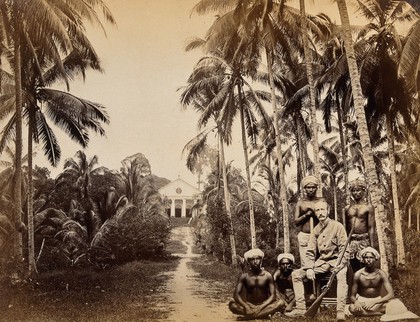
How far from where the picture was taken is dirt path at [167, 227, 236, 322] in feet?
19.7

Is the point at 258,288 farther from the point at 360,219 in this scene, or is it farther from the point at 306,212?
the point at 360,219

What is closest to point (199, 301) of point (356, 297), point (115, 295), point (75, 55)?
point (115, 295)

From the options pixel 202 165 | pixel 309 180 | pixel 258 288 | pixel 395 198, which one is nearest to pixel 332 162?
pixel 395 198

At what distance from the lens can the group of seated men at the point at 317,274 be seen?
19.9 feet

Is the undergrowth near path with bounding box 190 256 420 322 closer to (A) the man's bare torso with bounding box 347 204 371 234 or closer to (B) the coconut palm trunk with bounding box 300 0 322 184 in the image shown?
(A) the man's bare torso with bounding box 347 204 371 234

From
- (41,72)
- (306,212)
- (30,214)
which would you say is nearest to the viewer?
(306,212)

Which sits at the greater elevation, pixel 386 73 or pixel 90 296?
pixel 386 73

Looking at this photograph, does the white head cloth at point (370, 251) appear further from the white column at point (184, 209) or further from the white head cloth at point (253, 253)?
the white column at point (184, 209)

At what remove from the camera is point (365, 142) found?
648 cm

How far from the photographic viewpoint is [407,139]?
6945 mm

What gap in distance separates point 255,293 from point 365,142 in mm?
2286

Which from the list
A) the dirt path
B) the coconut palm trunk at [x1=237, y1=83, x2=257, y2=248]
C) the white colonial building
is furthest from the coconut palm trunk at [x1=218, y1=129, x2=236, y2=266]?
the dirt path

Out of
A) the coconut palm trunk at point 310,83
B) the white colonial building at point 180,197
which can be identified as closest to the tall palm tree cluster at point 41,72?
the white colonial building at point 180,197

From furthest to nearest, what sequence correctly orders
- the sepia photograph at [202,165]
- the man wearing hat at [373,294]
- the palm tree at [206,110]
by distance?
the palm tree at [206,110], the sepia photograph at [202,165], the man wearing hat at [373,294]
